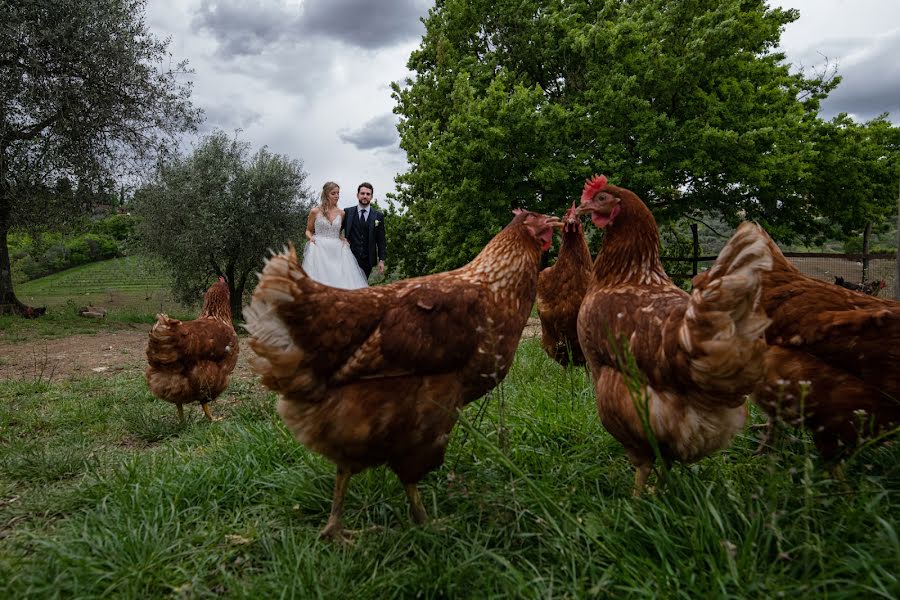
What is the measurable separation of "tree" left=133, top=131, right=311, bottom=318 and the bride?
10.6 meters

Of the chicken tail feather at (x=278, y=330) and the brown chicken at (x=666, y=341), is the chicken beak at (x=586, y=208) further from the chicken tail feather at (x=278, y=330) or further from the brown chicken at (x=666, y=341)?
the chicken tail feather at (x=278, y=330)

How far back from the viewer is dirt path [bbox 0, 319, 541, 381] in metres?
7.31

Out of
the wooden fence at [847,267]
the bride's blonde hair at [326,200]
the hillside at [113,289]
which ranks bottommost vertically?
the hillside at [113,289]

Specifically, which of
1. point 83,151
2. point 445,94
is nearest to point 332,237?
point 83,151

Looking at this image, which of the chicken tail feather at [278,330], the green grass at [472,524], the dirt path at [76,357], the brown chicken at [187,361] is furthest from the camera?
the dirt path at [76,357]

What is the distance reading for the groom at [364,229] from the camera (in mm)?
7938

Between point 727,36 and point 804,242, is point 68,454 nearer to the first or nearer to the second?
point 727,36

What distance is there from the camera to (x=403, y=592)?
5.84ft

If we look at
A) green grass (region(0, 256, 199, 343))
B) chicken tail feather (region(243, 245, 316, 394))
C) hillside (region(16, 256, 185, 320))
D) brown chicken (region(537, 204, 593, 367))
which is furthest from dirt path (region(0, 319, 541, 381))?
hillside (region(16, 256, 185, 320))

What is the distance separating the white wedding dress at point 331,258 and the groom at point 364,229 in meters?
0.30

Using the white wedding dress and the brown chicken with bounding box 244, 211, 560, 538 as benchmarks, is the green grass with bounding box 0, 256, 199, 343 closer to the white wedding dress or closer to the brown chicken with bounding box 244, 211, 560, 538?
the white wedding dress

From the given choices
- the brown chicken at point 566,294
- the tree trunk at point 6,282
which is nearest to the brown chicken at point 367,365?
the brown chicken at point 566,294

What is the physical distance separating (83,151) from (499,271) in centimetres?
1469

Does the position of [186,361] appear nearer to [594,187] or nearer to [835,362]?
[594,187]
